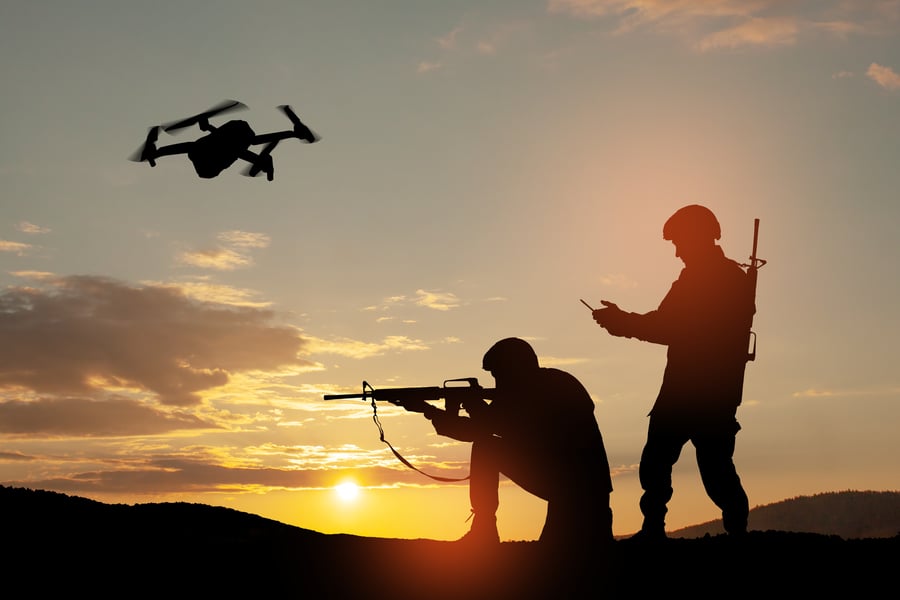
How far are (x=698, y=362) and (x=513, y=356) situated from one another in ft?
9.25

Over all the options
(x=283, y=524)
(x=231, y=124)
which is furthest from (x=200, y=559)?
(x=231, y=124)

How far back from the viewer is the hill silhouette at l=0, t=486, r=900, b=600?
10.1 m

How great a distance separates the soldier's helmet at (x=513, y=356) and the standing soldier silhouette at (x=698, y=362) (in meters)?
1.91

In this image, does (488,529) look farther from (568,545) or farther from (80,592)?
(80,592)

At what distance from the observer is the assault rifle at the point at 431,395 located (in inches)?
496

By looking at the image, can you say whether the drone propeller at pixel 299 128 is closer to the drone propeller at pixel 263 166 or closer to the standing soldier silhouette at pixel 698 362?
the drone propeller at pixel 263 166

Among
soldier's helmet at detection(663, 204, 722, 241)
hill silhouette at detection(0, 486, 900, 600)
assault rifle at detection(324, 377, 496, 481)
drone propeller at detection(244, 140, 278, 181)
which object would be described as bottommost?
hill silhouette at detection(0, 486, 900, 600)

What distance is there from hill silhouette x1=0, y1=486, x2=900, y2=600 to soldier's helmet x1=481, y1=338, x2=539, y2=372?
2109mm

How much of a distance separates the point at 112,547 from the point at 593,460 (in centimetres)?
635

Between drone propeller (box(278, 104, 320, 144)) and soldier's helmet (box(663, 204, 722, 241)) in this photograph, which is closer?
soldier's helmet (box(663, 204, 722, 241))

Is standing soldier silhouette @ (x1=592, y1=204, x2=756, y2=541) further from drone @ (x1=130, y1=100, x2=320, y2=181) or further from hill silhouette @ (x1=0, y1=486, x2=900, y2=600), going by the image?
drone @ (x1=130, y1=100, x2=320, y2=181)

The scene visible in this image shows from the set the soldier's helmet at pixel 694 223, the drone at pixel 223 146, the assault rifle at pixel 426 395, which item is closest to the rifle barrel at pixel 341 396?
the assault rifle at pixel 426 395

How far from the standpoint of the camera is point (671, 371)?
12406 millimetres

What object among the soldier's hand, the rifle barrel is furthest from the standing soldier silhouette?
the rifle barrel
